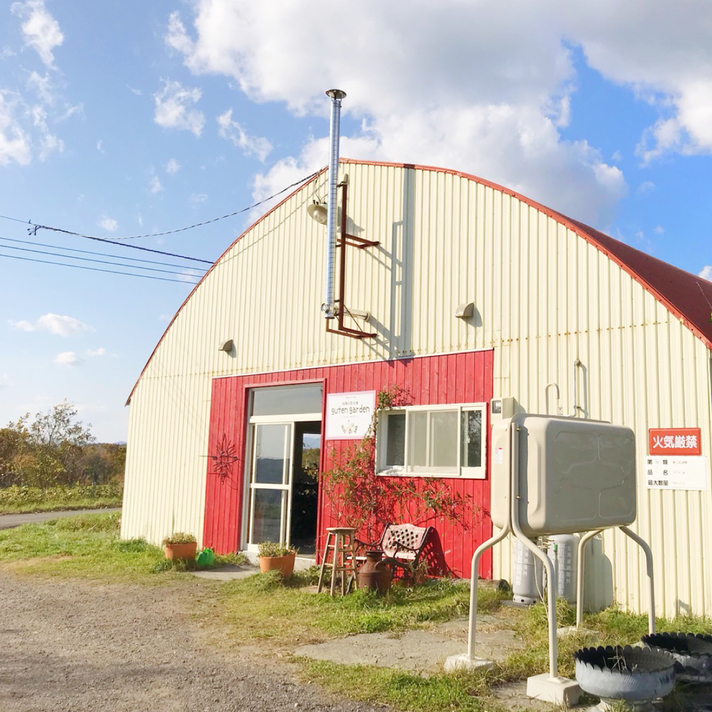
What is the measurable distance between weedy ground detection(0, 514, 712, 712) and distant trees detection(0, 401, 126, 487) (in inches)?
606

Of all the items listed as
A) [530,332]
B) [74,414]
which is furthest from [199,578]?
[74,414]

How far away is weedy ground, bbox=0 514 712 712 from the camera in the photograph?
531 cm

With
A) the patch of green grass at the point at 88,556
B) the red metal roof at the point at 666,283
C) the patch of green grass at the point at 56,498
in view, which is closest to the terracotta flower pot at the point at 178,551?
the patch of green grass at the point at 88,556

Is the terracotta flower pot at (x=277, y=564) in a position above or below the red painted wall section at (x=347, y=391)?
below

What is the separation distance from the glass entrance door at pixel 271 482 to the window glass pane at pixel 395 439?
2100mm

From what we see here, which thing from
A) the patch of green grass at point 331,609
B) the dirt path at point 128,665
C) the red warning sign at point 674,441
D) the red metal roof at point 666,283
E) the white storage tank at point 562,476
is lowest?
the dirt path at point 128,665

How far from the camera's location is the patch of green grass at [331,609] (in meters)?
7.37

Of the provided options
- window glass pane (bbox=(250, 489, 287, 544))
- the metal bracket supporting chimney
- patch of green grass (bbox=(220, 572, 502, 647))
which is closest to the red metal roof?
the metal bracket supporting chimney

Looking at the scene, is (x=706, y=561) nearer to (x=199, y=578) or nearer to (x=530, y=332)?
(x=530, y=332)

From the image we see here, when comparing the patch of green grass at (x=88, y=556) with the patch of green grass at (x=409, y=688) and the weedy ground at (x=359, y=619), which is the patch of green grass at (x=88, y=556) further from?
the patch of green grass at (x=409, y=688)

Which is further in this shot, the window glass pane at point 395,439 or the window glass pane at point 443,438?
the window glass pane at point 395,439

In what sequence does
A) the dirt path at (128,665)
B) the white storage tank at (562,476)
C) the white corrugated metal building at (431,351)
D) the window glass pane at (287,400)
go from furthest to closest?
the window glass pane at (287,400) < the white corrugated metal building at (431,351) < the white storage tank at (562,476) < the dirt path at (128,665)

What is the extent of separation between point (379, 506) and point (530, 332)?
3.27 m

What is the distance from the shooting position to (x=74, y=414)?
30031 mm
